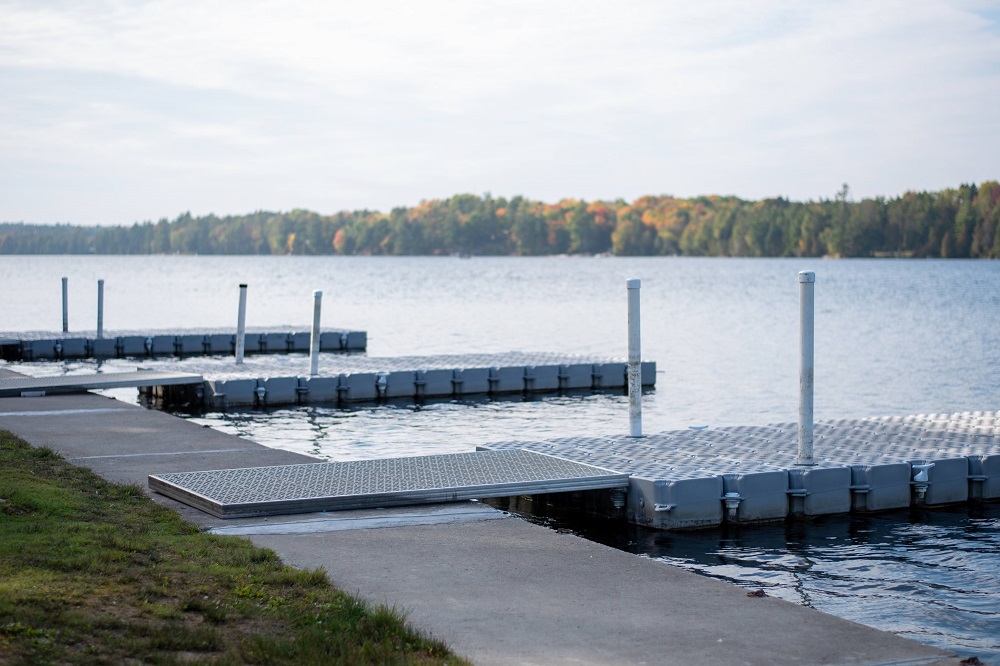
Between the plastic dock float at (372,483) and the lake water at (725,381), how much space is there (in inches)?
35.5

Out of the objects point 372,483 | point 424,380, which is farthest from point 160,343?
point 372,483

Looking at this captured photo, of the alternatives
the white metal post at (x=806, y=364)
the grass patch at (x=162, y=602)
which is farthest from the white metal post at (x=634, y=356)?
the grass patch at (x=162, y=602)

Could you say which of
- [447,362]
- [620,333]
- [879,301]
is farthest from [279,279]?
[447,362]

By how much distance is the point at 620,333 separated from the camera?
49.0 meters

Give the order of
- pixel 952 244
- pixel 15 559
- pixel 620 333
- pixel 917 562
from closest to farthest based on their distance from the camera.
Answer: pixel 15 559
pixel 917 562
pixel 620 333
pixel 952 244

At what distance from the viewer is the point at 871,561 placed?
991cm

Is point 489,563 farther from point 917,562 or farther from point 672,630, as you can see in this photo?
point 917,562

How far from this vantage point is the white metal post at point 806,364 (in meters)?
11.1

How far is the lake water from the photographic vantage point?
31.0 ft

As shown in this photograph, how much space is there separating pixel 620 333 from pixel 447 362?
24632 mm

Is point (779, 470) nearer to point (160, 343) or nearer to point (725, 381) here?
point (725, 381)

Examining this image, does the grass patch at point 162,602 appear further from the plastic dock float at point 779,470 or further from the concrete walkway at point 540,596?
the plastic dock float at point 779,470

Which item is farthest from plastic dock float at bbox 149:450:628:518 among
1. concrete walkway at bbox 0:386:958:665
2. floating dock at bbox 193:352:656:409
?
floating dock at bbox 193:352:656:409

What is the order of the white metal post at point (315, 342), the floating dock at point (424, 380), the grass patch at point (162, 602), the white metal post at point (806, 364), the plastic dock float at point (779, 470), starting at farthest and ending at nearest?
the floating dock at point (424, 380)
the white metal post at point (315, 342)
the white metal post at point (806, 364)
the plastic dock float at point (779, 470)
the grass patch at point (162, 602)
